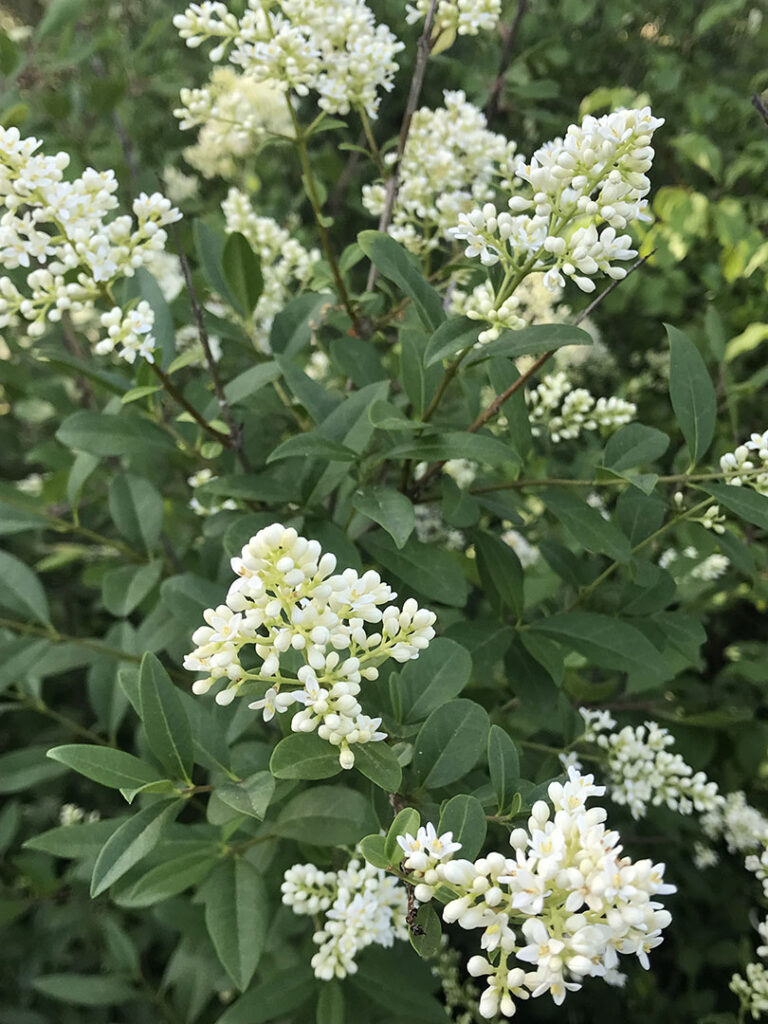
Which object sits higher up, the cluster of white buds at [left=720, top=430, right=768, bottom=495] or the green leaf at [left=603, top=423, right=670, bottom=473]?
the cluster of white buds at [left=720, top=430, right=768, bottom=495]

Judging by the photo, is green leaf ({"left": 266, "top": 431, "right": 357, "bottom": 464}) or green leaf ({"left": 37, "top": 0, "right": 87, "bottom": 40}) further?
green leaf ({"left": 37, "top": 0, "right": 87, "bottom": 40})

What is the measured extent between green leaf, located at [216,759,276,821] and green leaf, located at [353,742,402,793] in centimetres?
12

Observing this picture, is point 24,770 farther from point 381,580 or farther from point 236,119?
point 236,119

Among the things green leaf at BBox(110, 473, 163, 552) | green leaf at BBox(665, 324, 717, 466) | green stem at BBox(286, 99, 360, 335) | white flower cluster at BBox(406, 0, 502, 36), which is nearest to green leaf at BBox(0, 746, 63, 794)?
green leaf at BBox(110, 473, 163, 552)

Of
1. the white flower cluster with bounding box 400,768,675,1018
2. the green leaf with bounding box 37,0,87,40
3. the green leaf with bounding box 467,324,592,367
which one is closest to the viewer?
the white flower cluster with bounding box 400,768,675,1018

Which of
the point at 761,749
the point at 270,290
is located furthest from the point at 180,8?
the point at 761,749

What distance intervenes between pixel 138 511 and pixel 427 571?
676mm

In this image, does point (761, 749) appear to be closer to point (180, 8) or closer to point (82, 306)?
point (82, 306)

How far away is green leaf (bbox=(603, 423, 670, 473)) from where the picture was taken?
3.67ft

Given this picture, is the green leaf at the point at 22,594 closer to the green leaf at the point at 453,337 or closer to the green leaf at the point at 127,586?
the green leaf at the point at 127,586

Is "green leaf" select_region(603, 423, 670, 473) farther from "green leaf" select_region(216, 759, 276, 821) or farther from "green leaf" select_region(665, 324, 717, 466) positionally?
"green leaf" select_region(216, 759, 276, 821)

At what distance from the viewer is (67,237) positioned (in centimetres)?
99

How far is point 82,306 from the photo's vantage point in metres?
1.06

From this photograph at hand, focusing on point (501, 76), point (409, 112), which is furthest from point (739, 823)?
point (501, 76)
